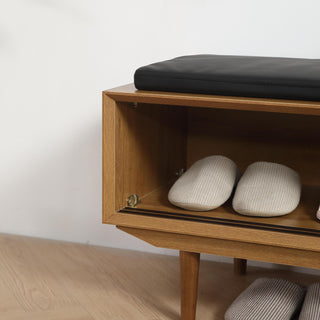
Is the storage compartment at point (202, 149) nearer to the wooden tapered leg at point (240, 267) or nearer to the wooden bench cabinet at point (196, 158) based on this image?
the wooden bench cabinet at point (196, 158)

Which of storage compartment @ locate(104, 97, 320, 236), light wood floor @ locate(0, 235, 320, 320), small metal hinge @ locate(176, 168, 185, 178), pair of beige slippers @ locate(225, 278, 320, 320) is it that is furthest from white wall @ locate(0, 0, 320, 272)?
pair of beige slippers @ locate(225, 278, 320, 320)

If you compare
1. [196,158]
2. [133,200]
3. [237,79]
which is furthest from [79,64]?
[237,79]

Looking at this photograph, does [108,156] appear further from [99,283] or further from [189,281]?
[99,283]

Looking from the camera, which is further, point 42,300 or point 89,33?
point 89,33

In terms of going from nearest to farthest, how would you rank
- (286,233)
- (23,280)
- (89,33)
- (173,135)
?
(286,233)
(173,135)
(23,280)
(89,33)

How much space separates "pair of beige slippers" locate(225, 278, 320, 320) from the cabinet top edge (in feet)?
1.27

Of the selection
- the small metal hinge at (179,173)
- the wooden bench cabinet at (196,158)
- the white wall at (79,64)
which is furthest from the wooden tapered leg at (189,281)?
the white wall at (79,64)

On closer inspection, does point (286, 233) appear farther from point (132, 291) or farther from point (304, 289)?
point (132, 291)

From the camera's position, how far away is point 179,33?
50.2 inches

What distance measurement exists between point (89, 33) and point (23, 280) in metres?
0.61

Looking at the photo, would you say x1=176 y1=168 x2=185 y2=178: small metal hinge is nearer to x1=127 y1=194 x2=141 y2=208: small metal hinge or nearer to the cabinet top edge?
x1=127 y1=194 x2=141 y2=208: small metal hinge

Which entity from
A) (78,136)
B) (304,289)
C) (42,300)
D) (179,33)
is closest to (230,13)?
(179,33)

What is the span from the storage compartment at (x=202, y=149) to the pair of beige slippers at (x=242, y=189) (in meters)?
0.02

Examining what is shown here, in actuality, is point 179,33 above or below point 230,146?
above
